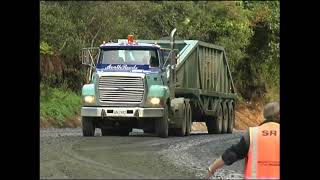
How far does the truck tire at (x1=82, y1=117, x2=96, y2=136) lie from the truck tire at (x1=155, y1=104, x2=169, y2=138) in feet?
6.05

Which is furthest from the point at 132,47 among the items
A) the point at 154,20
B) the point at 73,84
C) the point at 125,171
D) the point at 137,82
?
the point at 154,20

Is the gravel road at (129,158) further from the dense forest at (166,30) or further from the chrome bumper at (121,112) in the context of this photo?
the dense forest at (166,30)

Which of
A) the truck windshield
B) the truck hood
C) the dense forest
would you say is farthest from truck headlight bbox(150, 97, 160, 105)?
the dense forest

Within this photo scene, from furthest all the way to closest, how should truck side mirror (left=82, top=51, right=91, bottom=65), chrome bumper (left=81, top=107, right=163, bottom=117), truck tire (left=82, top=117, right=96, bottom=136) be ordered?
truck side mirror (left=82, top=51, right=91, bottom=65) < truck tire (left=82, top=117, right=96, bottom=136) < chrome bumper (left=81, top=107, right=163, bottom=117)

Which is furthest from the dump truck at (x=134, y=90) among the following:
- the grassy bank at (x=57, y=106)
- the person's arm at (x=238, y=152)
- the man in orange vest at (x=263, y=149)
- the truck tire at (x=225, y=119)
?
the man in orange vest at (x=263, y=149)

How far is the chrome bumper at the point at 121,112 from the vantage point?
19.1 meters

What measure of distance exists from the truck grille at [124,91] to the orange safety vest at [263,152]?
451 inches

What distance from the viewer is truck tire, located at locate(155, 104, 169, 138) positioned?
19.6 metres

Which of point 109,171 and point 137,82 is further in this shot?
point 137,82

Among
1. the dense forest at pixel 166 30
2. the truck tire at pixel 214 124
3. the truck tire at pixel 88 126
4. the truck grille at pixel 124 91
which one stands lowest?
the truck tire at pixel 214 124

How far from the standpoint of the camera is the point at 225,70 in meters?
28.6

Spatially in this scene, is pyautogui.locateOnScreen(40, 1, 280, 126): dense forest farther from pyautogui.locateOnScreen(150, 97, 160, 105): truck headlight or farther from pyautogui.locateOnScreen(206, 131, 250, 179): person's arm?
pyautogui.locateOnScreen(206, 131, 250, 179): person's arm
